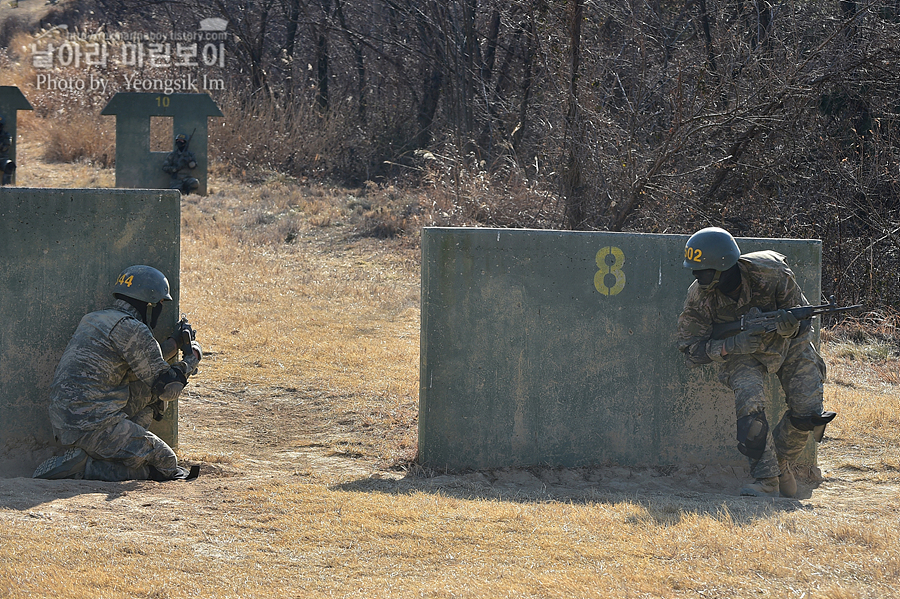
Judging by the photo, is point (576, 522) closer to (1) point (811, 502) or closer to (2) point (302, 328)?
(1) point (811, 502)

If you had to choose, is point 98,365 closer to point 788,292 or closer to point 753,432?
point 753,432

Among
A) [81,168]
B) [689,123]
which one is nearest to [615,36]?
[689,123]

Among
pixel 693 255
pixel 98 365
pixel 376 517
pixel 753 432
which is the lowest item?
pixel 376 517

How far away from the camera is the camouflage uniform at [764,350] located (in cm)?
542

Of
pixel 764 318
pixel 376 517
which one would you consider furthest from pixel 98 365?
pixel 764 318

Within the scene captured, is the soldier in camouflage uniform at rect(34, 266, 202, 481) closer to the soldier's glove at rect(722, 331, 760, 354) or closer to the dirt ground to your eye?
the dirt ground

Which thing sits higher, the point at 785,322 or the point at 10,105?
the point at 10,105

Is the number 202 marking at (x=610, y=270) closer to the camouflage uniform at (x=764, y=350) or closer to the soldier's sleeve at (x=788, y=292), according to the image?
the camouflage uniform at (x=764, y=350)

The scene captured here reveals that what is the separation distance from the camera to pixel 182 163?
661 inches

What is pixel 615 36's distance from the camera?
14422 mm

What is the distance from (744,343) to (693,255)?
608mm

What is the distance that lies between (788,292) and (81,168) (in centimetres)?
1632

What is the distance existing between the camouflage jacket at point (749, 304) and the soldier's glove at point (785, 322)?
0.15 metres

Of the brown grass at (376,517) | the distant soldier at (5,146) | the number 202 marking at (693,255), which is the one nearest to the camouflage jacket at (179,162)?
the distant soldier at (5,146)
